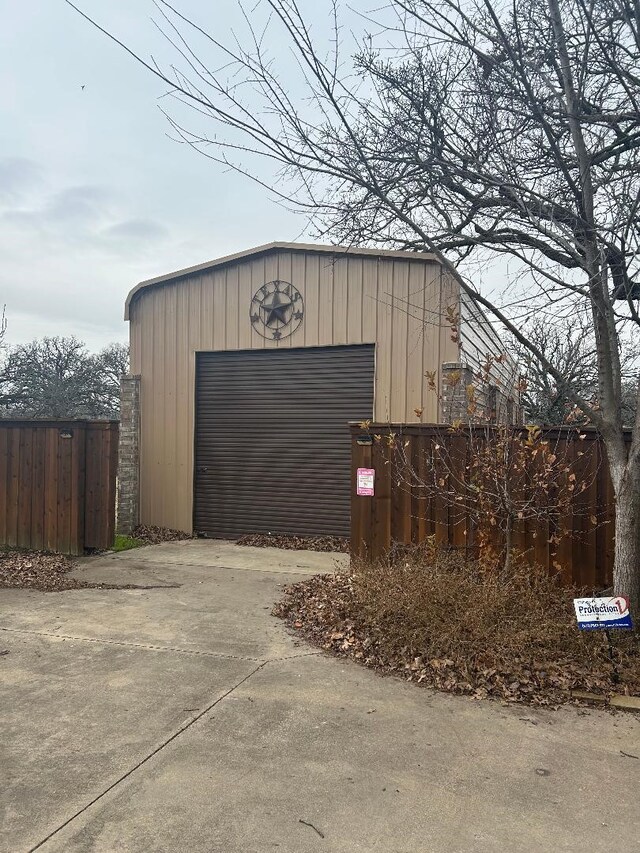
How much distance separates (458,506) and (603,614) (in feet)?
7.86

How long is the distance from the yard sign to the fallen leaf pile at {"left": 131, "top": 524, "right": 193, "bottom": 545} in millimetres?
7894

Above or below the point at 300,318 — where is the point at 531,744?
below

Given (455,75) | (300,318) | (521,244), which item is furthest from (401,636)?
(300,318)

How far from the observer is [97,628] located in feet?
18.4

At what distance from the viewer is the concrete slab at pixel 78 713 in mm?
2898

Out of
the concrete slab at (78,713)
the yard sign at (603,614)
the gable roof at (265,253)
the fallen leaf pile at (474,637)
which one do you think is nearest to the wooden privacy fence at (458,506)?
the fallen leaf pile at (474,637)

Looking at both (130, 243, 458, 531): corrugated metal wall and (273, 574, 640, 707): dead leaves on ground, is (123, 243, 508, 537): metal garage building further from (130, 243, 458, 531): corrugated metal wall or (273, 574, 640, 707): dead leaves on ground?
(273, 574, 640, 707): dead leaves on ground

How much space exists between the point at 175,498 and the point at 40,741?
313 inches

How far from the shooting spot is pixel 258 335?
10867mm

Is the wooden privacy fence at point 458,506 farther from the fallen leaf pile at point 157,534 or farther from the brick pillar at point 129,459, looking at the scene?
the brick pillar at point 129,459

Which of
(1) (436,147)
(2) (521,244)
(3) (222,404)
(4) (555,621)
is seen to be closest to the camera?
(4) (555,621)

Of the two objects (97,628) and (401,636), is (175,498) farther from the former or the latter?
(401,636)

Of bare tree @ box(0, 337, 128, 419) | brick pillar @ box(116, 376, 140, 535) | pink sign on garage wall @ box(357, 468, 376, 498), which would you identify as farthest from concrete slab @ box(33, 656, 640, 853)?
bare tree @ box(0, 337, 128, 419)

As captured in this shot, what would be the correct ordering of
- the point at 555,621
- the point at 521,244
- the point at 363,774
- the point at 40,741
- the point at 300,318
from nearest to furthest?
the point at 363,774
the point at 40,741
the point at 555,621
the point at 521,244
the point at 300,318
